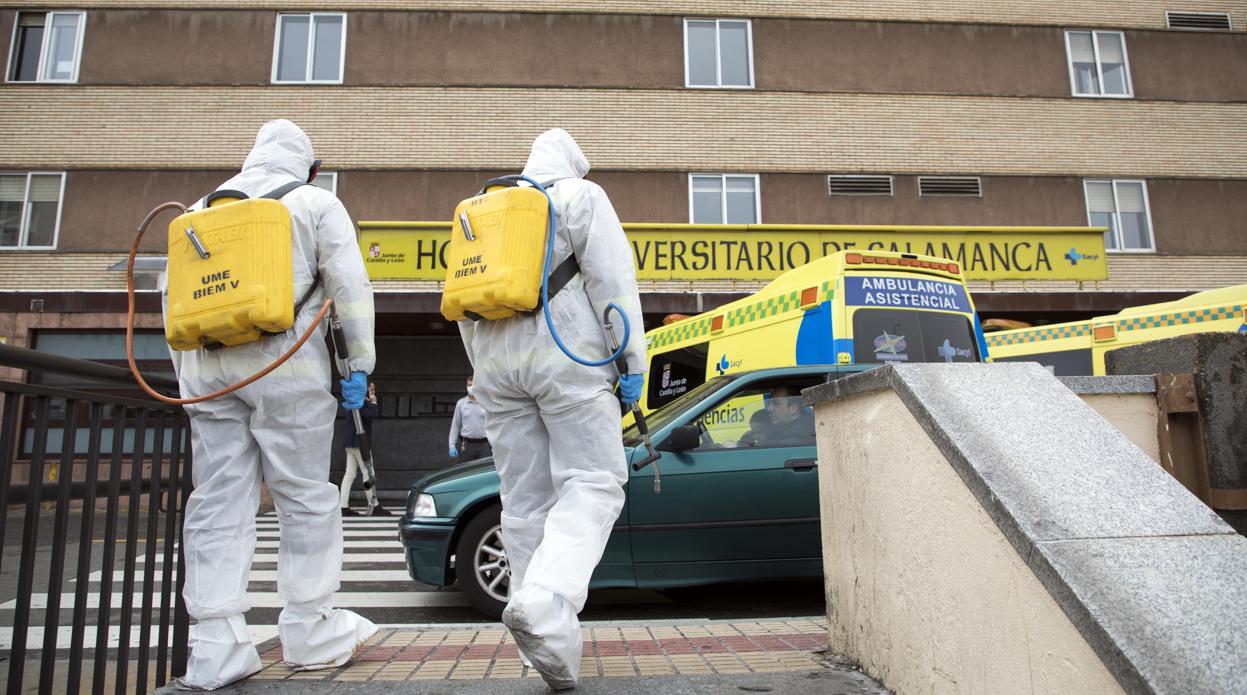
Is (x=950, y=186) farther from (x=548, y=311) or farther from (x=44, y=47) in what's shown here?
(x=44, y=47)

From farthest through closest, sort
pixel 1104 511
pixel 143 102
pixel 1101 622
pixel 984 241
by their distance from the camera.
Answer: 1. pixel 143 102
2. pixel 984 241
3. pixel 1104 511
4. pixel 1101 622

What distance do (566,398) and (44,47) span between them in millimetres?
17252

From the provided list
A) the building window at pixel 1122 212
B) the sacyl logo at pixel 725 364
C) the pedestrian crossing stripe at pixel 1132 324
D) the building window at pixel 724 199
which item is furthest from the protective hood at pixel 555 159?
the building window at pixel 1122 212

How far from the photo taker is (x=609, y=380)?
3146mm

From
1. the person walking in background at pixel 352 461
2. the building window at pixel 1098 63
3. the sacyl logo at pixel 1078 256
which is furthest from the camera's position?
the building window at pixel 1098 63

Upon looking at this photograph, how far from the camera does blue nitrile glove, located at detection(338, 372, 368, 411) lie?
3354 millimetres

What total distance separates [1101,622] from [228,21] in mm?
17289

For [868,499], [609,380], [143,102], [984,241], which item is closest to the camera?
[868,499]

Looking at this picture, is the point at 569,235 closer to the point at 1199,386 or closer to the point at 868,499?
the point at 868,499

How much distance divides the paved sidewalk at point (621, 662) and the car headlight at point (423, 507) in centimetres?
128

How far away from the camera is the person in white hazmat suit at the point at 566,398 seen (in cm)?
293

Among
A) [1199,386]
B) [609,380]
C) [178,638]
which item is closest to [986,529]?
[609,380]

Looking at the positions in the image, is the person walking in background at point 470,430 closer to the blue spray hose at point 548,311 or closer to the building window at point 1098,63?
the blue spray hose at point 548,311

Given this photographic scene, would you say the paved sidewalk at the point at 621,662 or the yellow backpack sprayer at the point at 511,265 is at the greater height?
the yellow backpack sprayer at the point at 511,265
